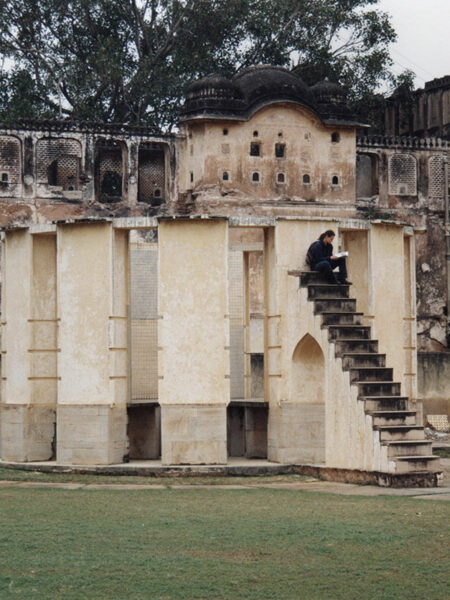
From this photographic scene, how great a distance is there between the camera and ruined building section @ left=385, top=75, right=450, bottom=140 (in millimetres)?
41469

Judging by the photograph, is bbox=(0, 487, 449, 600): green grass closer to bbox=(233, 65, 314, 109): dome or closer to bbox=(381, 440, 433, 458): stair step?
bbox=(381, 440, 433, 458): stair step

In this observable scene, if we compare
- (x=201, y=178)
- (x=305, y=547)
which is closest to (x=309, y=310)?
(x=305, y=547)

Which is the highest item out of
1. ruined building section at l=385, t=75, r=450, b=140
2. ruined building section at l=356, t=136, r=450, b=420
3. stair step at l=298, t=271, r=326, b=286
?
ruined building section at l=385, t=75, r=450, b=140

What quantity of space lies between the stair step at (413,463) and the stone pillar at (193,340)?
3.07m

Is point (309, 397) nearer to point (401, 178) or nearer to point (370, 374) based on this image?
point (370, 374)

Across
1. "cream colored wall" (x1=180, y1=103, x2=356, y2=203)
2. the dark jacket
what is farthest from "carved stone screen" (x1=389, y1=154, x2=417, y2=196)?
the dark jacket

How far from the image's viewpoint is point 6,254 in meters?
20.7

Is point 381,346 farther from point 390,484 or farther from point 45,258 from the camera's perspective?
point 45,258

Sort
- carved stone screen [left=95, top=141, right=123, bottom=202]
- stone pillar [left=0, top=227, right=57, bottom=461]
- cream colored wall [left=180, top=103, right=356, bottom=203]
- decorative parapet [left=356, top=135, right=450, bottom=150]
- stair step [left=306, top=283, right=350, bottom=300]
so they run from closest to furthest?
1. stair step [left=306, top=283, right=350, bottom=300]
2. stone pillar [left=0, top=227, right=57, bottom=461]
3. cream colored wall [left=180, top=103, right=356, bottom=203]
4. carved stone screen [left=95, top=141, right=123, bottom=202]
5. decorative parapet [left=356, top=135, right=450, bottom=150]

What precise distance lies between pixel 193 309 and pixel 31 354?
2910 mm

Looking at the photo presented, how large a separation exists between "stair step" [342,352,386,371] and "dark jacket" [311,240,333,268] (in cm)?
169

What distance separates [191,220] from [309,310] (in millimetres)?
2176

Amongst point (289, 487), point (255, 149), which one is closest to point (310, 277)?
point (289, 487)

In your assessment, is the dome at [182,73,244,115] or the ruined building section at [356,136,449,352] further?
the ruined building section at [356,136,449,352]
